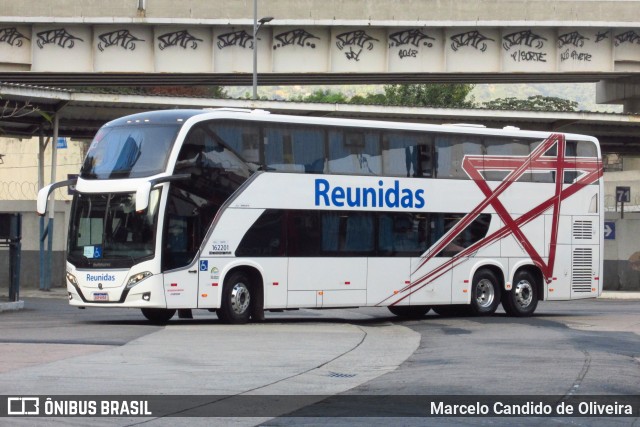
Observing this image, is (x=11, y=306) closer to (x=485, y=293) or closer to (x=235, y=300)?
(x=235, y=300)

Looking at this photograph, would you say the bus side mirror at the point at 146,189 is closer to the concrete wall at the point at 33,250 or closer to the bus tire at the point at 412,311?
the bus tire at the point at 412,311

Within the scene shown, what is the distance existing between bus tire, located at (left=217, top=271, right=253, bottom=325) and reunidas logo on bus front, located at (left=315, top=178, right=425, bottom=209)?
214cm

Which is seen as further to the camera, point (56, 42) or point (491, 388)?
point (56, 42)

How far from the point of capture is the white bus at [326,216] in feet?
70.5

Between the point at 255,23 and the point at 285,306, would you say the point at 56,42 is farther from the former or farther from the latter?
the point at 285,306

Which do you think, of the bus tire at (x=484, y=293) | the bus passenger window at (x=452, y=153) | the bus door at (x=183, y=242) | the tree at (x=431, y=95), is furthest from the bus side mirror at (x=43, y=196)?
the tree at (x=431, y=95)

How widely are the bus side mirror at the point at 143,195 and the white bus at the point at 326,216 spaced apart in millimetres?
38

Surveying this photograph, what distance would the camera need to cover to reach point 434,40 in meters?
47.4

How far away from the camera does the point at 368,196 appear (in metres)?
24.0

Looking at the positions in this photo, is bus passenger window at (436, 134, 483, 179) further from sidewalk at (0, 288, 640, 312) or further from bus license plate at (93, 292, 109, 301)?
sidewalk at (0, 288, 640, 312)

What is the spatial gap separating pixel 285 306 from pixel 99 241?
373 centimetres

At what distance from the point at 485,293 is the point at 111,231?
8636 millimetres

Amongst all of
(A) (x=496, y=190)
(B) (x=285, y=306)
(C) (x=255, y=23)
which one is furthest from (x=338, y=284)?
(C) (x=255, y=23)

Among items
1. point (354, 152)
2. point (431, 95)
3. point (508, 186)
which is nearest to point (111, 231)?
point (354, 152)
